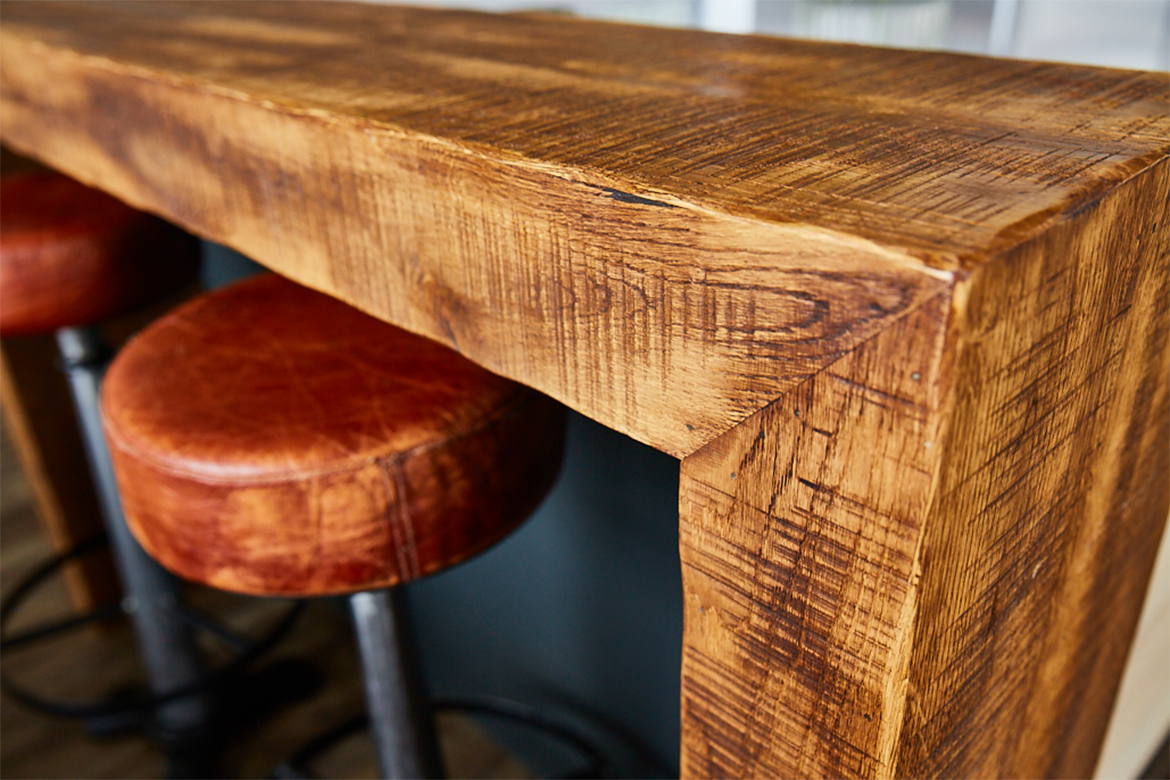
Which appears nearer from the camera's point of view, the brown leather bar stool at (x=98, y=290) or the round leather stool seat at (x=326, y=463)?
the round leather stool seat at (x=326, y=463)

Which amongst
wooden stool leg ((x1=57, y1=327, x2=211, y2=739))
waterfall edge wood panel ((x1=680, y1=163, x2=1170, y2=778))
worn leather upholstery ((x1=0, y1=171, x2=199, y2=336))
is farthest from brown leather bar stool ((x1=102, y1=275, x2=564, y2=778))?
wooden stool leg ((x1=57, y1=327, x2=211, y2=739))

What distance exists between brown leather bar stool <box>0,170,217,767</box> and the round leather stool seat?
0.42 m

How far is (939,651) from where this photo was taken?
44cm

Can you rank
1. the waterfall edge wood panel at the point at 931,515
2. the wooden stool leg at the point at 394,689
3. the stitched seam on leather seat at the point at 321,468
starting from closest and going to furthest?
the waterfall edge wood panel at the point at 931,515 < the stitched seam on leather seat at the point at 321,468 < the wooden stool leg at the point at 394,689

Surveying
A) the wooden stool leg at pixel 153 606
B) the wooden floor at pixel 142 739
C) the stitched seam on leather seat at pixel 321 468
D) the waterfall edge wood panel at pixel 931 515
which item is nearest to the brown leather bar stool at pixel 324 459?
the stitched seam on leather seat at pixel 321 468

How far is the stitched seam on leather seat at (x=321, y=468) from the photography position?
0.64 metres

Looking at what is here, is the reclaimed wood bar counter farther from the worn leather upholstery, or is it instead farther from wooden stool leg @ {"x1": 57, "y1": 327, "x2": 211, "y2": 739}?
wooden stool leg @ {"x1": 57, "y1": 327, "x2": 211, "y2": 739}

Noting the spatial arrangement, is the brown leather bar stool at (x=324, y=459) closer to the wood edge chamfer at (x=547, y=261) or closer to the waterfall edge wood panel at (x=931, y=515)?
the wood edge chamfer at (x=547, y=261)

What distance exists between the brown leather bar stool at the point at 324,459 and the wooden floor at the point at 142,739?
0.68 metres

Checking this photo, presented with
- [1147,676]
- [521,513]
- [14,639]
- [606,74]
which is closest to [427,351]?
[521,513]

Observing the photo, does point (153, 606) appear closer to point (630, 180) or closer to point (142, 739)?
point (142, 739)

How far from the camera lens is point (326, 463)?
0.64 meters

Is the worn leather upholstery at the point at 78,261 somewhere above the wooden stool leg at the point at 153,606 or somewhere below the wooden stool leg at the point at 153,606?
above

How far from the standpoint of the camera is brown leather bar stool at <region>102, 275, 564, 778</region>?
0.65 m
